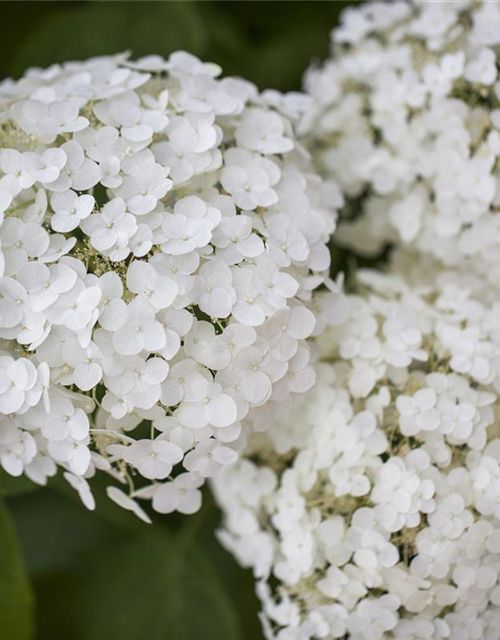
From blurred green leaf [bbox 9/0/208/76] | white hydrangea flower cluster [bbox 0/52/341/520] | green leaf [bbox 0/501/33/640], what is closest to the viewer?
white hydrangea flower cluster [bbox 0/52/341/520]

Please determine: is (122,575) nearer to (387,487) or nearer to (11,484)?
(11,484)

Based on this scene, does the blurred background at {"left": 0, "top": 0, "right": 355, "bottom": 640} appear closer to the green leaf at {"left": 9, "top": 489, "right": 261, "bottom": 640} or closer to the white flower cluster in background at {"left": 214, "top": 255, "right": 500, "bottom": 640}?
the green leaf at {"left": 9, "top": 489, "right": 261, "bottom": 640}

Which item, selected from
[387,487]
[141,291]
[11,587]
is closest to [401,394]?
[387,487]

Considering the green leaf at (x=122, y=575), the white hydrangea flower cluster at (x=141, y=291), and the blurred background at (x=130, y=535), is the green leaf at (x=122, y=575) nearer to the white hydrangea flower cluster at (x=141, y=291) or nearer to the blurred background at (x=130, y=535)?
the blurred background at (x=130, y=535)

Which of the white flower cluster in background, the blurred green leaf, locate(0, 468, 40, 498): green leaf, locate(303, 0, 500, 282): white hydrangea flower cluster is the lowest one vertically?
the white flower cluster in background

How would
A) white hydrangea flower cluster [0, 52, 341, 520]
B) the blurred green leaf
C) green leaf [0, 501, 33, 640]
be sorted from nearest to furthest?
white hydrangea flower cluster [0, 52, 341, 520] < green leaf [0, 501, 33, 640] < the blurred green leaf

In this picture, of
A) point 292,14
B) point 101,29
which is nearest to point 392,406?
point 101,29

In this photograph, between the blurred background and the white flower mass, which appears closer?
the white flower mass

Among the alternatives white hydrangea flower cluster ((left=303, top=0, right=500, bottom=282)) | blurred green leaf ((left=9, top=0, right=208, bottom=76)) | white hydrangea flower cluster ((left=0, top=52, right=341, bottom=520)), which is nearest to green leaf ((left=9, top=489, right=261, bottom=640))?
white hydrangea flower cluster ((left=0, top=52, right=341, bottom=520))
